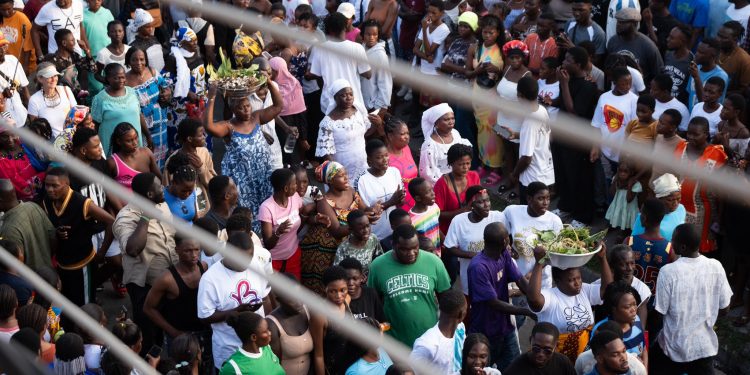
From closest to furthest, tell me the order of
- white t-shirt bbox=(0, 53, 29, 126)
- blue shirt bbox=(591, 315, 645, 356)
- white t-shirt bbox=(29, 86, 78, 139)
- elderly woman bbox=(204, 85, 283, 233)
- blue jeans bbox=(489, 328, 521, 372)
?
1. blue shirt bbox=(591, 315, 645, 356)
2. blue jeans bbox=(489, 328, 521, 372)
3. elderly woman bbox=(204, 85, 283, 233)
4. white t-shirt bbox=(29, 86, 78, 139)
5. white t-shirt bbox=(0, 53, 29, 126)

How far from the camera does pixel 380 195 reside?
26.5ft

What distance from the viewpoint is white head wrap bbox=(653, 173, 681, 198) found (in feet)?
24.9

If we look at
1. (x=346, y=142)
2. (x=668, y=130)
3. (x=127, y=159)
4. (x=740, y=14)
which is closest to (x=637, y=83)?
(x=668, y=130)

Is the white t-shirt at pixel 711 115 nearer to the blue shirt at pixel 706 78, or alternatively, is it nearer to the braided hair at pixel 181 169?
the blue shirt at pixel 706 78

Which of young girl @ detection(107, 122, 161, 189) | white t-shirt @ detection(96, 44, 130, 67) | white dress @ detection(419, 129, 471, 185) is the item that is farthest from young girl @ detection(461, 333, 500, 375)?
white t-shirt @ detection(96, 44, 130, 67)

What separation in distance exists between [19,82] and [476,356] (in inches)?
223

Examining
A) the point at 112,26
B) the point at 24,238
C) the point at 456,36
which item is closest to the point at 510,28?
the point at 456,36

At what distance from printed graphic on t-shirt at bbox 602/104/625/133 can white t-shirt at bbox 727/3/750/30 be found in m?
2.08

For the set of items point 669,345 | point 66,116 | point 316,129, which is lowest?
point 316,129

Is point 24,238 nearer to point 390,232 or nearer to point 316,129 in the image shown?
point 390,232

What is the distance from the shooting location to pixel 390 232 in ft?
26.6

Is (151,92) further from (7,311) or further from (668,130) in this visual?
(668,130)

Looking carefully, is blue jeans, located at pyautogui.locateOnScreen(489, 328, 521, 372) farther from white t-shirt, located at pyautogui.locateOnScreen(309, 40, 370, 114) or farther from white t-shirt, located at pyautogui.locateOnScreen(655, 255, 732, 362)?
white t-shirt, located at pyautogui.locateOnScreen(309, 40, 370, 114)

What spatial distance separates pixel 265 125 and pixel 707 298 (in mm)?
4012
